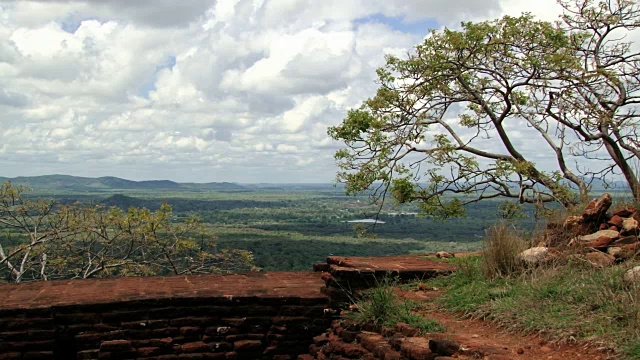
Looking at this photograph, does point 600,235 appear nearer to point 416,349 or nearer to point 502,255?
point 502,255

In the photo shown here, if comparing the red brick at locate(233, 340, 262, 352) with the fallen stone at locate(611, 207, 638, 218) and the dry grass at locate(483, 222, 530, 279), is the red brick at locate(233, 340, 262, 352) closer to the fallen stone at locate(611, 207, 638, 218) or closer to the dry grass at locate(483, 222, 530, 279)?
the dry grass at locate(483, 222, 530, 279)

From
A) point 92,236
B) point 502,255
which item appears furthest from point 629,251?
point 92,236

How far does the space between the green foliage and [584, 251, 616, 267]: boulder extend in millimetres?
1823

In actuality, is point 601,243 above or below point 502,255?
above

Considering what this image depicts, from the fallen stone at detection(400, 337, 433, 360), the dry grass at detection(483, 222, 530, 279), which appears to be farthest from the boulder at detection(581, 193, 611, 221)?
the fallen stone at detection(400, 337, 433, 360)

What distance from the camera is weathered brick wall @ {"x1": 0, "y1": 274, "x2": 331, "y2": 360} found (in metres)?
5.98

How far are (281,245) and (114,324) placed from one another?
94.6 feet

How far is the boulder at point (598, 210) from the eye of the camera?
7.00 meters

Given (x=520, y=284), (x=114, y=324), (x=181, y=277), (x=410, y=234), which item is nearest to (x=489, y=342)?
(x=520, y=284)

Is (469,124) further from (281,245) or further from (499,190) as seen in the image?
(281,245)

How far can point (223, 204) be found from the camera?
94750 mm

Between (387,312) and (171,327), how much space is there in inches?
91.8

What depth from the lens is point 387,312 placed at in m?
5.77

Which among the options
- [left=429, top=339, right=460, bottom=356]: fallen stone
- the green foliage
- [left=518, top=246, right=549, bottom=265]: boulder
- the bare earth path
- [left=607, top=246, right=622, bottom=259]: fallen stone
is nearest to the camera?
the bare earth path
